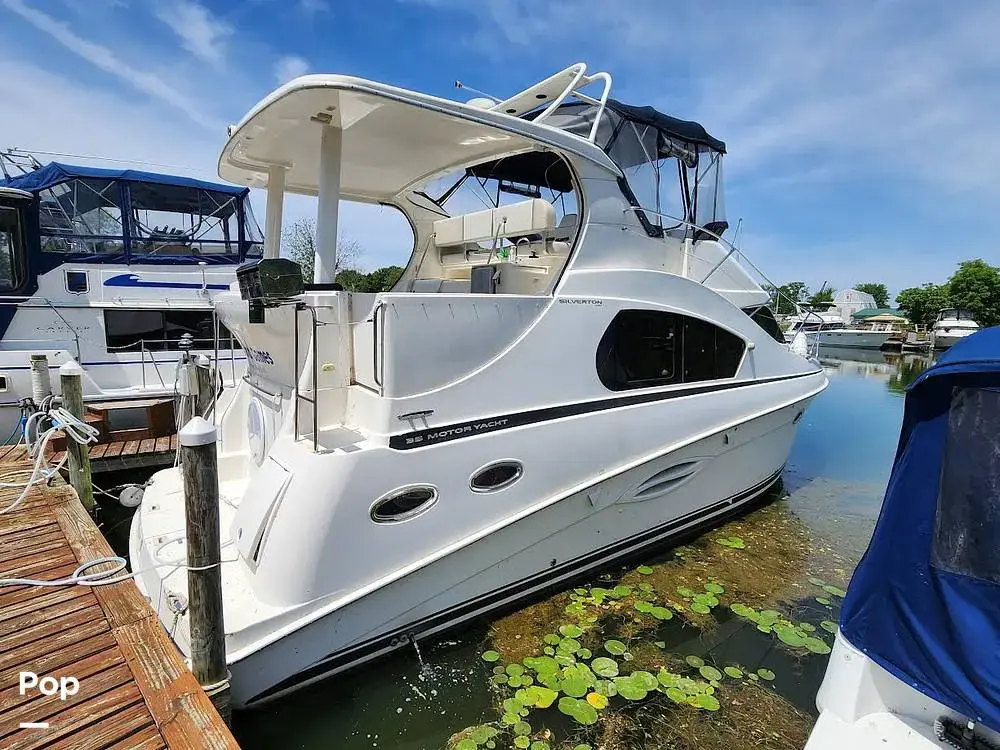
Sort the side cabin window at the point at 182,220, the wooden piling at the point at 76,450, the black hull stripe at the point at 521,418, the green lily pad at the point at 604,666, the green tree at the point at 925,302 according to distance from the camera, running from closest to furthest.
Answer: the black hull stripe at the point at 521,418
the green lily pad at the point at 604,666
the wooden piling at the point at 76,450
the side cabin window at the point at 182,220
the green tree at the point at 925,302

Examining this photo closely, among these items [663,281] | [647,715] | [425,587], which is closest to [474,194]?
[663,281]

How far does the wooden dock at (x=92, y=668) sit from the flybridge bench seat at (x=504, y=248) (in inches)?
120

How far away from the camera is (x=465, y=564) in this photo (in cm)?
331

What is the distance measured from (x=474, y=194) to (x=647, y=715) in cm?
448

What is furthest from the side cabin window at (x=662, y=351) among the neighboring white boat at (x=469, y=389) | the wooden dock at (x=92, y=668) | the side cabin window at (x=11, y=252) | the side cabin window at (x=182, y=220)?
the side cabin window at (x=11, y=252)

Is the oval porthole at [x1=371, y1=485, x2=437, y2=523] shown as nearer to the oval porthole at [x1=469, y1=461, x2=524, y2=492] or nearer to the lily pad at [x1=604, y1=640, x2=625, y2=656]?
the oval porthole at [x1=469, y1=461, x2=524, y2=492]

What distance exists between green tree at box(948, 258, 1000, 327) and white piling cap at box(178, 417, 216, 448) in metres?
48.7

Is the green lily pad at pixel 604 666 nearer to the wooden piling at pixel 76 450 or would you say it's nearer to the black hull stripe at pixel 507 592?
the black hull stripe at pixel 507 592

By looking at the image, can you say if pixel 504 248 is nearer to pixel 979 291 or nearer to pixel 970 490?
pixel 970 490

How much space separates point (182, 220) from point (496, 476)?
26.9 feet

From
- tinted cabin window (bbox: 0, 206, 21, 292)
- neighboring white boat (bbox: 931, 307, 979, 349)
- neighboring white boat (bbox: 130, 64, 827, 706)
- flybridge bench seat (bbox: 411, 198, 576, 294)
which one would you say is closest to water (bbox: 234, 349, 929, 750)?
neighboring white boat (bbox: 130, 64, 827, 706)

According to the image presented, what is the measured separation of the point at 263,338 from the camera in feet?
12.1

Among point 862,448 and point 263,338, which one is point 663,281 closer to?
point 263,338

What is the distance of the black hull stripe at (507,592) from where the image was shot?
115 inches
